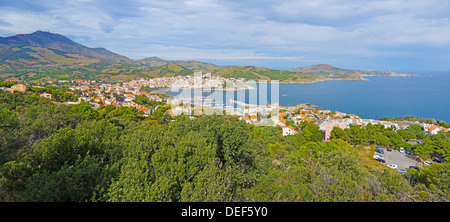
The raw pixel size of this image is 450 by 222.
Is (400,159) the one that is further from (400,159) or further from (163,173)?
(163,173)

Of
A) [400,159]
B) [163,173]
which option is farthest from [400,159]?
[163,173]

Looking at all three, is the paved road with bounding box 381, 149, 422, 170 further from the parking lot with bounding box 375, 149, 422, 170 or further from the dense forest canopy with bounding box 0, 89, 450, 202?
the dense forest canopy with bounding box 0, 89, 450, 202

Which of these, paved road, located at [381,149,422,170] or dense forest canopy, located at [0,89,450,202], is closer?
dense forest canopy, located at [0,89,450,202]

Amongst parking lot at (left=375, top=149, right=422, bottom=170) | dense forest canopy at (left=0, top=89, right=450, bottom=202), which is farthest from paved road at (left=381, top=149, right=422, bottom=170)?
dense forest canopy at (left=0, top=89, right=450, bottom=202)

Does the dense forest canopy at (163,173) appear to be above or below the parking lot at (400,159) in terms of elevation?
above

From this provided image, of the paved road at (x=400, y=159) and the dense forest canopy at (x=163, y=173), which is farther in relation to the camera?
the paved road at (x=400, y=159)

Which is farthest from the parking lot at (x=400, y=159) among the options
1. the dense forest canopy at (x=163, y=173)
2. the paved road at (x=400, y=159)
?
the dense forest canopy at (x=163, y=173)

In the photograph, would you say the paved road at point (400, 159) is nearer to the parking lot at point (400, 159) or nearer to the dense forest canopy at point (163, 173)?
the parking lot at point (400, 159)

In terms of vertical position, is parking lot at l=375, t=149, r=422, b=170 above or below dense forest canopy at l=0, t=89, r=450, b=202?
below
